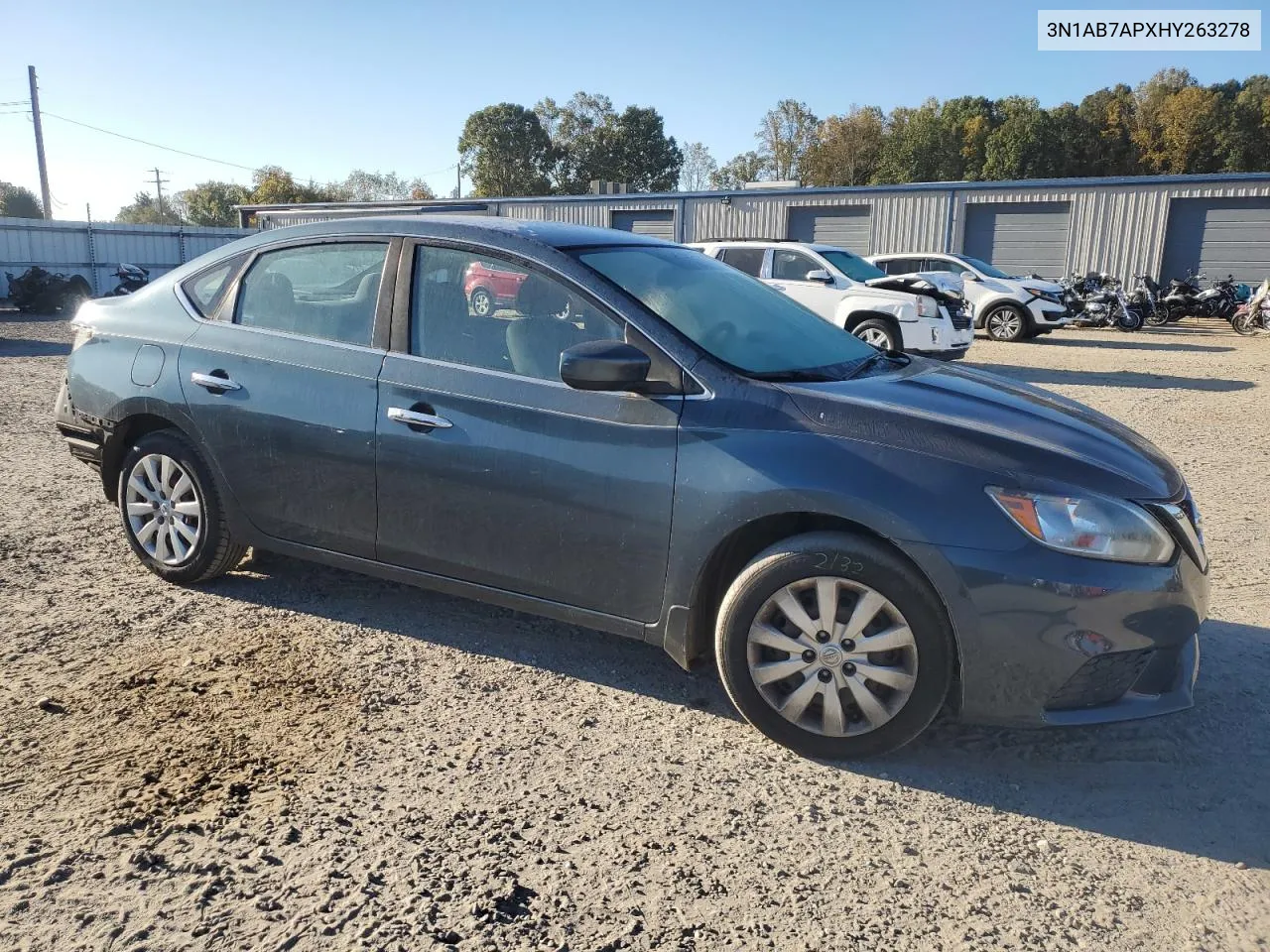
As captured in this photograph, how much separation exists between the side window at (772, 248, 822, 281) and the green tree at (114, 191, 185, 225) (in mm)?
86744

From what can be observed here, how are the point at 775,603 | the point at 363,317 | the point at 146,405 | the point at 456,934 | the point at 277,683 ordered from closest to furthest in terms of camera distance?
1. the point at 456,934
2. the point at 775,603
3. the point at 277,683
4. the point at 363,317
5. the point at 146,405

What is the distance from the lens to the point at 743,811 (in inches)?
111

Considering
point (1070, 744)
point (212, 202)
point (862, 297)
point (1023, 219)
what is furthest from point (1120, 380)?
point (212, 202)

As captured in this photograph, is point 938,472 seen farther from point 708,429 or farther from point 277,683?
point 277,683

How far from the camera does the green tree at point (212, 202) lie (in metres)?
81.4

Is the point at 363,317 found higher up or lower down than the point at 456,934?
higher up

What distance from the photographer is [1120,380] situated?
13.1 m

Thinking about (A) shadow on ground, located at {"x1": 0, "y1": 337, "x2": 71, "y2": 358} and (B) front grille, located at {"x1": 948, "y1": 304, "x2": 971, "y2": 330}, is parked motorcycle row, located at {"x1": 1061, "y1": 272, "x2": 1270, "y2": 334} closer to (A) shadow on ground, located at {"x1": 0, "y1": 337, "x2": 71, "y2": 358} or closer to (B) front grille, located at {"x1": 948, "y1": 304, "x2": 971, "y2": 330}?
(B) front grille, located at {"x1": 948, "y1": 304, "x2": 971, "y2": 330}

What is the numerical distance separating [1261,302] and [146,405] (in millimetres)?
22544

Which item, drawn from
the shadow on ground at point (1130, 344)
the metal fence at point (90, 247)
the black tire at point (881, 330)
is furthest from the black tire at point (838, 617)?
the metal fence at point (90, 247)

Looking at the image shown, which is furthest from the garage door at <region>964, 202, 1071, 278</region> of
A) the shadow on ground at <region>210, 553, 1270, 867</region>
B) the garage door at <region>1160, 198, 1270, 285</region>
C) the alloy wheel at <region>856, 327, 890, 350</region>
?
the shadow on ground at <region>210, 553, 1270, 867</region>

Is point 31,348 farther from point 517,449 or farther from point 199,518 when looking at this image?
point 517,449

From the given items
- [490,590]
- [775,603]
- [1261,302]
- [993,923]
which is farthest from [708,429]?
[1261,302]

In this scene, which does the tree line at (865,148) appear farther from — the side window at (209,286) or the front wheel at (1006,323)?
the side window at (209,286)
